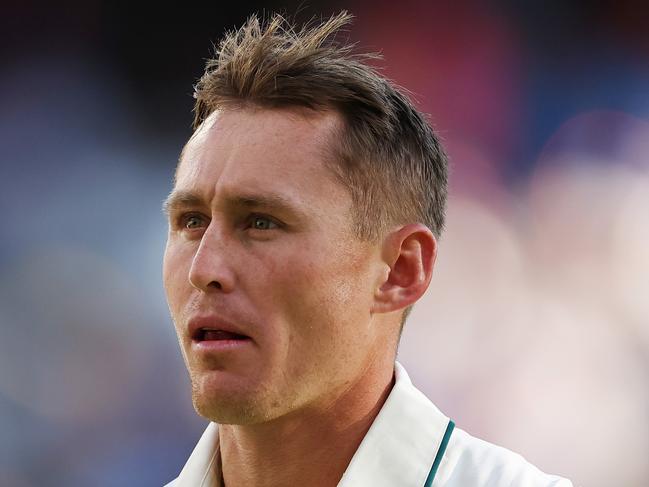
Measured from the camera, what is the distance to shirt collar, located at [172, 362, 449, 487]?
208 cm

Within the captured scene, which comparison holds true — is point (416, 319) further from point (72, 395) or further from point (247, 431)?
point (247, 431)

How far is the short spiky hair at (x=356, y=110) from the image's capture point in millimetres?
2184

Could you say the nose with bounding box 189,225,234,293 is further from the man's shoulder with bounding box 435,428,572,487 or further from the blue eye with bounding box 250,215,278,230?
the man's shoulder with bounding box 435,428,572,487

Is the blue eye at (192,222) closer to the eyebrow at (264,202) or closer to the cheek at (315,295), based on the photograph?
the eyebrow at (264,202)

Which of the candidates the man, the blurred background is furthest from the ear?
the blurred background

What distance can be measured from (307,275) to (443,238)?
3.71 m

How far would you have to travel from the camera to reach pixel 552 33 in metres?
5.97

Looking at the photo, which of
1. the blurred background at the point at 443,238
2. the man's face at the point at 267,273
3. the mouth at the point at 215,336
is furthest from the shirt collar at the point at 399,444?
the blurred background at the point at 443,238

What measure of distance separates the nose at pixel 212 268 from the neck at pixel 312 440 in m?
0.36

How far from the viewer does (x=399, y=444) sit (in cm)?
214

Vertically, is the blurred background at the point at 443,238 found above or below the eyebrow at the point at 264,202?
above

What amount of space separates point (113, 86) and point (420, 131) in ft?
12.3

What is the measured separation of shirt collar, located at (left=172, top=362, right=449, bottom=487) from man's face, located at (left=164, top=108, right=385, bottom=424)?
0.44ft

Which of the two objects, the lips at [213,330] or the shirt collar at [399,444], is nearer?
the lips at [213,330]
